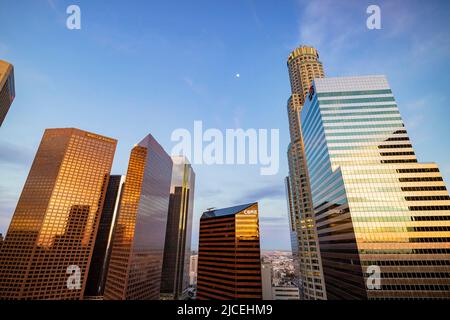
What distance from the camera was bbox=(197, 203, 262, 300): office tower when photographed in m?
91.9

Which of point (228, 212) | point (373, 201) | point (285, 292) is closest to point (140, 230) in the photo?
point (228, 212)

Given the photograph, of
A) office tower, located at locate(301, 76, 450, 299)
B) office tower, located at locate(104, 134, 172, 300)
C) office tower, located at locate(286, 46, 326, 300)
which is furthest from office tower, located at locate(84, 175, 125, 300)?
office tower, located at locate(301, 76, 450, 299)

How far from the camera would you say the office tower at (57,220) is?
405ft

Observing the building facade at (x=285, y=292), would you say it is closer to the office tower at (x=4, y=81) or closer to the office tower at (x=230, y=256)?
the office tower at (x=230, y=256)

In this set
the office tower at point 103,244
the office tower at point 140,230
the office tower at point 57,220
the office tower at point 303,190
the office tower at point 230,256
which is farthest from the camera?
the office tower at point 103,244

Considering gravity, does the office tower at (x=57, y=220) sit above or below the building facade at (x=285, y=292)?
above

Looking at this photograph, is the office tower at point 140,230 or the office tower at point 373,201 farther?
the office tower at point 140,230

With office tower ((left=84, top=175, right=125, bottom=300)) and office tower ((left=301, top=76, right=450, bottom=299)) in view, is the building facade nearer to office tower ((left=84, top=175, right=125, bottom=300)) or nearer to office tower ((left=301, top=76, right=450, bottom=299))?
office tower ((left=301, top=76, right=450, bottom=299))

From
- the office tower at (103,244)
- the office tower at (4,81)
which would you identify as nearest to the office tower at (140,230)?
the office tower at (103,244)

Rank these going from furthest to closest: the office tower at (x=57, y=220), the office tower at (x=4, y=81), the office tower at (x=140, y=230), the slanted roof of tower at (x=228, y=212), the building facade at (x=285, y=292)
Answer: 1. the building facade at (x=285, y=292)
2. the office tower at (x=57, y=220)
3. the office tower at (x=140, y=230)
4. the slanted roof of tower at (x=228, y=212)
5. the office tower at (x=4, y=81)

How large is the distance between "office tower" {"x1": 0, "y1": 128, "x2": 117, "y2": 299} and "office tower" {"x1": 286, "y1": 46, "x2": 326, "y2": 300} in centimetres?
14054

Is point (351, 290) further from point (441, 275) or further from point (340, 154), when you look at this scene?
point (340, 154)

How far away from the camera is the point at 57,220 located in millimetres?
138875

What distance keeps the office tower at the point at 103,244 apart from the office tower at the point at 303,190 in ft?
492
